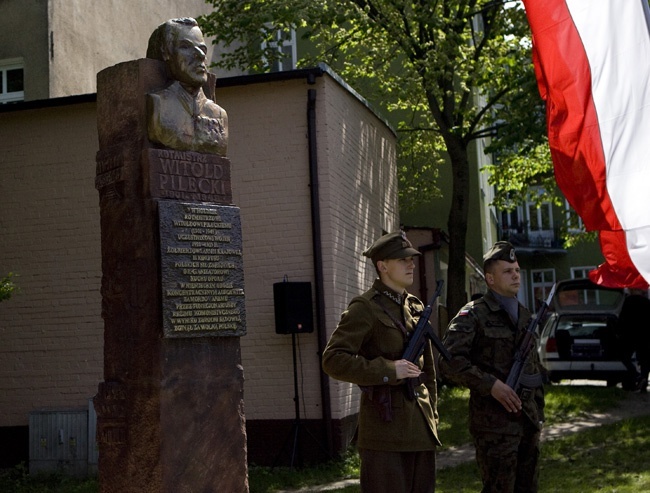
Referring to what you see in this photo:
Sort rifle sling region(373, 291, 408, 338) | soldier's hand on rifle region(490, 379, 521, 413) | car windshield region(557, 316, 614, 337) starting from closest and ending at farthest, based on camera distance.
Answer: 1. rifle sling region(373, 291, 408, 338)
2. soldier's hand on rifle region(490, 379, 521, 413)
3. car windshield region(557, 316, 614, 337)

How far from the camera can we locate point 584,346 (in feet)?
63.3

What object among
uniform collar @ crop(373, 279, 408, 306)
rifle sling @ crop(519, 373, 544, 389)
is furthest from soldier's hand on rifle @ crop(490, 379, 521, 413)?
uniform collar @ crop(373, 279, 408, 306)

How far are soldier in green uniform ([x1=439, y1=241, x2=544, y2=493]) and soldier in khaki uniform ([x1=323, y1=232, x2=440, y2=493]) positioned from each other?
41 centimetres

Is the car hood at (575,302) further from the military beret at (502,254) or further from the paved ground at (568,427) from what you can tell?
the military beret at (502,254)

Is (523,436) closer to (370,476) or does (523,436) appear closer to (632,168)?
(370,476)

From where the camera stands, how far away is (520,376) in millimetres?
6777

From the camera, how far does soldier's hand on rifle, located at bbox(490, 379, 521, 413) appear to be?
6.53 metres

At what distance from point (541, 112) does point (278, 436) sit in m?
8.38

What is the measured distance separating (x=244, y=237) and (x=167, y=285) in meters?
6.34

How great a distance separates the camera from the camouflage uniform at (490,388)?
21.6 feet

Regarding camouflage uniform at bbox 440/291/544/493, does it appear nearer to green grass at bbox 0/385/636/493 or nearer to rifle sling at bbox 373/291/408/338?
rifle sling at bbox 373/291/408/338

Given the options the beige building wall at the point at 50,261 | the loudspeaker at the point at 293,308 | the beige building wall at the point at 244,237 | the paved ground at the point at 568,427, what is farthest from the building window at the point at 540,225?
the loudspeaker at the point at 293,308

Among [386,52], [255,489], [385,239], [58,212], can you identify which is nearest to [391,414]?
[385,239]

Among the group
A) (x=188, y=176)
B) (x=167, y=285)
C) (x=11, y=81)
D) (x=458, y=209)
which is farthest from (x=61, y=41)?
(x=167, y=285)
